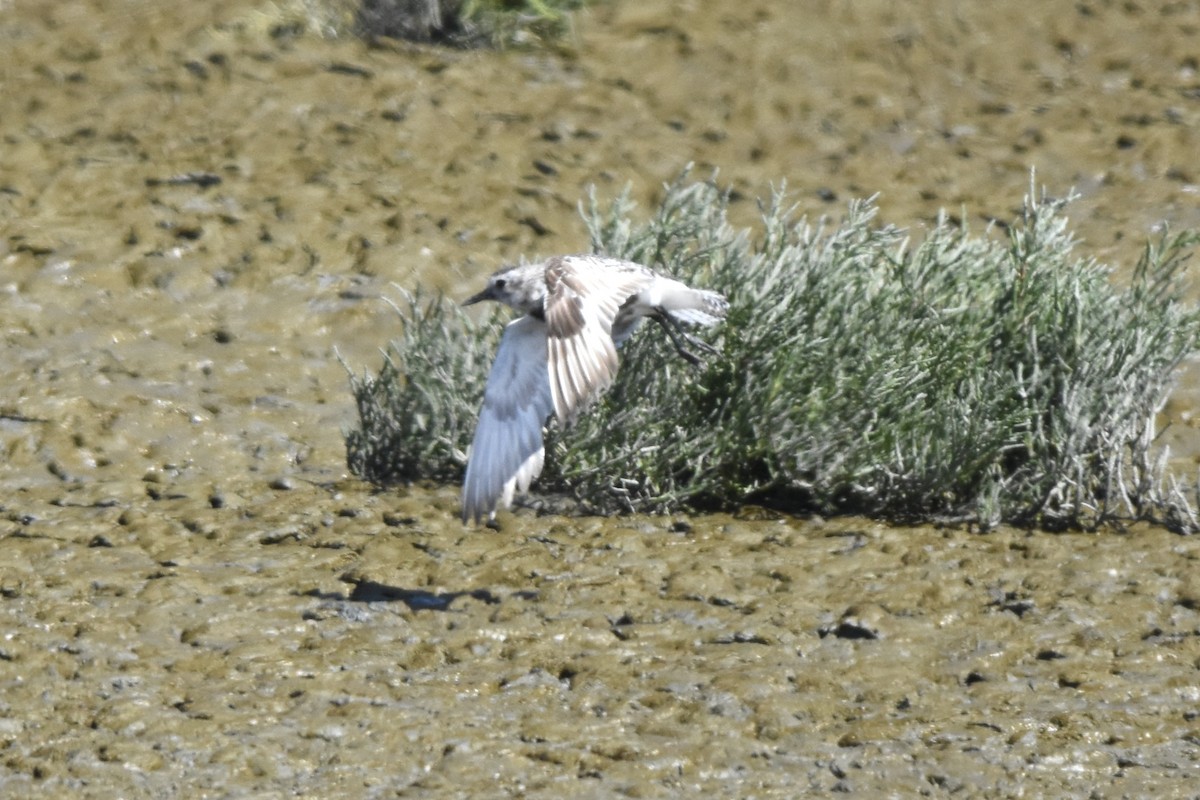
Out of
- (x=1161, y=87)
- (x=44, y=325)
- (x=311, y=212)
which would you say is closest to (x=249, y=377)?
(x=44, y=325)

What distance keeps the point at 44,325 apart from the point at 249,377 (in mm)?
1005

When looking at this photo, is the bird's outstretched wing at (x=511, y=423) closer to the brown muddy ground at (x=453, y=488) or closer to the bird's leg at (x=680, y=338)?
the brown muddy ground at (x=453, y=488)

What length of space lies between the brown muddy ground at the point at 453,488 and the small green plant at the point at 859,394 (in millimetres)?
215

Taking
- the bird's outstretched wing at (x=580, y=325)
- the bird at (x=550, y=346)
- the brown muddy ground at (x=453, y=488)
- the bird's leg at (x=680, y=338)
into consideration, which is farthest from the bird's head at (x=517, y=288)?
Result: the brown muddy ground at (x=453, y=488)

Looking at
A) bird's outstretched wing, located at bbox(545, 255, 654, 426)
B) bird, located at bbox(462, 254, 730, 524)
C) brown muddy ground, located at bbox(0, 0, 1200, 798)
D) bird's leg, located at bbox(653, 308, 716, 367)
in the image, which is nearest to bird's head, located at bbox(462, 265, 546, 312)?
bird, located at bbox(462, 254, 730, 524)

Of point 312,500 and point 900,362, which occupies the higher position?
point 900,362

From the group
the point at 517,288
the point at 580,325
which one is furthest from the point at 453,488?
the point at 580,325

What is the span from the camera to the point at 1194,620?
20.4 ft

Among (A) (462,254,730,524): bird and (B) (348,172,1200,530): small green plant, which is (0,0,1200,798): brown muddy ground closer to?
(B) (348,172,1200,530): small green plant

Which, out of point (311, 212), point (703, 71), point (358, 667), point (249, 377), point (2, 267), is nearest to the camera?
point (358, 667)

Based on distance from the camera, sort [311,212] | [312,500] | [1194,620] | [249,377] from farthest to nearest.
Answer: [311,212]
[249,377]
[312,500]
[1194,620]

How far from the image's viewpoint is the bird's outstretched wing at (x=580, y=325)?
19.3ft

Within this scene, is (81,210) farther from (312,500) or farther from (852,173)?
→ (852,173)

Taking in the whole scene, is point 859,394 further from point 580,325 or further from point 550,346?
point 550,346
